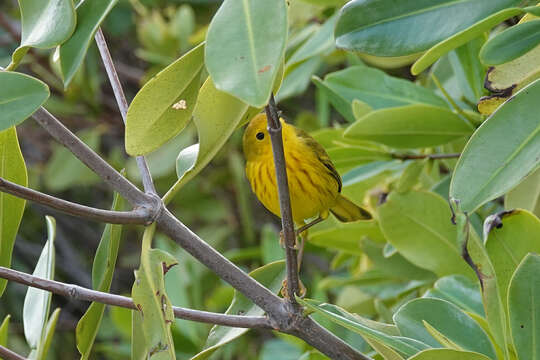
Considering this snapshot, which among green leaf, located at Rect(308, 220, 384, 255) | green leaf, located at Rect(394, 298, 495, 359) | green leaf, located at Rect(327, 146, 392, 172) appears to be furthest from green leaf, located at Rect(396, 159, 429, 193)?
green leaf, located at Rect(394, 298, 495, 359)

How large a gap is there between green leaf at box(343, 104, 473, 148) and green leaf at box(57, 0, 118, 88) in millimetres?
649

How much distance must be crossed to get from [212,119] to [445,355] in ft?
1.25

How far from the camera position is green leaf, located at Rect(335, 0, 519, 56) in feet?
3.18

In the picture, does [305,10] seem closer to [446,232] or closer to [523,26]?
[446,232]

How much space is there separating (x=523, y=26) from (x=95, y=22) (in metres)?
0.47

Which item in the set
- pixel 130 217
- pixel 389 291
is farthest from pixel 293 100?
pixel 130 217

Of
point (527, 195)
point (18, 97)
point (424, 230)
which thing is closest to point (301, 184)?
point (424, 230)

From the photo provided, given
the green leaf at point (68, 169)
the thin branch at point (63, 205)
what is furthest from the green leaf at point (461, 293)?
the green leaf at point (68, 169)

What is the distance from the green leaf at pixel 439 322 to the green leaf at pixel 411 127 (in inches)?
16.8

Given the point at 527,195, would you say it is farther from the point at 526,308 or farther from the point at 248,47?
the point at 248,47

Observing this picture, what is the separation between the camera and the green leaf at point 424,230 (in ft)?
4.70

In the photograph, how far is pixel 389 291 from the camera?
72.3 inches

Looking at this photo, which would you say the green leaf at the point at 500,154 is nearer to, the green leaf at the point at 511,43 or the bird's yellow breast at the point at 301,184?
the green leaf at the point at 511,43

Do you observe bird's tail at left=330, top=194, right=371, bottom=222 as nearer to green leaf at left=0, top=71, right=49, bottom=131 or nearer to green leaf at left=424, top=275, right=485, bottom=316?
green leaf at left=424, top=275, right=485, bottom=316
